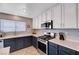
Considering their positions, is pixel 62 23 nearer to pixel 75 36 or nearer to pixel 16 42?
A: pixel 75 36

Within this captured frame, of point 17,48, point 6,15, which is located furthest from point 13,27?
point 17,48

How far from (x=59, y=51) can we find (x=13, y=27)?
10.4ft

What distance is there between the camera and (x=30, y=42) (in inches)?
175

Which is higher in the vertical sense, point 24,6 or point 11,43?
point 24,6

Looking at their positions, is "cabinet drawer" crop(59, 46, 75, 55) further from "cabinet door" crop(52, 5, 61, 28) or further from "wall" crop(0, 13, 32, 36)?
"wall" crop(0, 13, 32, 36)

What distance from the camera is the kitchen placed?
1739 mm

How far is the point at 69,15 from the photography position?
1833 millimetres

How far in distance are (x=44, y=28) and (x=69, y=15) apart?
1.57 m

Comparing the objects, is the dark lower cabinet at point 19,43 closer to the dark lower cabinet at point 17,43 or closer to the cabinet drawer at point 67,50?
the dark lower cabinet at point 17,43

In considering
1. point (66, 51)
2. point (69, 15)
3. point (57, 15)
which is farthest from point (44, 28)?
point (66, 51)

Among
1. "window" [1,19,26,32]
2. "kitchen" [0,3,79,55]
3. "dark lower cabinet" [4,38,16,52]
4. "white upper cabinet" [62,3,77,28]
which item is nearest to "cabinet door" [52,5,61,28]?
"kitchen" [0,3,79,55]

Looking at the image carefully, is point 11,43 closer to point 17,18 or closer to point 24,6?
point 17,18
